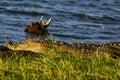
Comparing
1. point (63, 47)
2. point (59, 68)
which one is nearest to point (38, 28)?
point (63, 47)

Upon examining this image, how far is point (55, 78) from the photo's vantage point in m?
5.49

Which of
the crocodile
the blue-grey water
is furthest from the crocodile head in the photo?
the crocodile

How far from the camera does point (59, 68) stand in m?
5.79

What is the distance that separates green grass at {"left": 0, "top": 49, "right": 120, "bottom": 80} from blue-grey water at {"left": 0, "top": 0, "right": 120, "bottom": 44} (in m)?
3.76

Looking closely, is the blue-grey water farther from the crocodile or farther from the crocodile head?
the crocodile

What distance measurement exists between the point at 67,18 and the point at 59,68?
8.45m

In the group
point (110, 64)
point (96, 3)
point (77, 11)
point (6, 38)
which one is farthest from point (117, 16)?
point (110, 64)

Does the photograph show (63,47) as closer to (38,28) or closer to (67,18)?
(38,28)

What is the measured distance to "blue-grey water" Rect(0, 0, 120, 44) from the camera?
11727mm

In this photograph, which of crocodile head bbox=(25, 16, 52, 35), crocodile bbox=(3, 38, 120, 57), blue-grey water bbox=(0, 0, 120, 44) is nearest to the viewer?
crocodile bbox=(3, 38, 120, 57)

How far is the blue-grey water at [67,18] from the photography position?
1173 cm

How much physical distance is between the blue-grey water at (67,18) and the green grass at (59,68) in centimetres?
376

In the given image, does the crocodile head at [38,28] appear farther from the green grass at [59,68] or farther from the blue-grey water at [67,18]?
the green grass at [59,68]

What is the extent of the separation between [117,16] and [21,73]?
9690 mm
